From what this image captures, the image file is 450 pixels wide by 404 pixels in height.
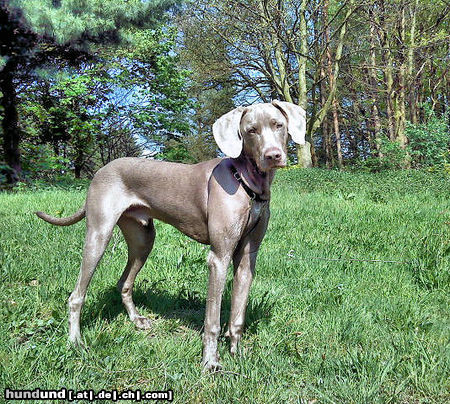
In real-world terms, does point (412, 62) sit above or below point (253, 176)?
above

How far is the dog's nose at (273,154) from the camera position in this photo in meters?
2.12

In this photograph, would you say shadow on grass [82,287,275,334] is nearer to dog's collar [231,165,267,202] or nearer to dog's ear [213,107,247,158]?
dog's collar [231,165,267,202]

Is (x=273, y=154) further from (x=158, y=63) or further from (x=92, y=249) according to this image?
(x=158, y=63)

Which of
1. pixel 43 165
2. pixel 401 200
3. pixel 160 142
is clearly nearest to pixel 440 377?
pixel 401 200

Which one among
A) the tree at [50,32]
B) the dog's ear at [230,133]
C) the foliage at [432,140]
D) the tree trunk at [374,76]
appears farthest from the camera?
the tree trunk at [374,76]

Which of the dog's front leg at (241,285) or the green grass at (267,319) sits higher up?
the dog's front leg at (241,285)

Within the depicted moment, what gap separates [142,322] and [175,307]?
0.39 meters

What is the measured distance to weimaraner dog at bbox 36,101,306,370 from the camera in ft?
7.50

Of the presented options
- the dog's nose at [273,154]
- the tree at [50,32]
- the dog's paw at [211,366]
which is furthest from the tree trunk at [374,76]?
the dog's paw at [211,366]

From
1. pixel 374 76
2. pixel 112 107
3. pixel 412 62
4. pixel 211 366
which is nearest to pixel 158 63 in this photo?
pixel 112 107

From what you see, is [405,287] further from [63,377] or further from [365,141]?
[365,141]

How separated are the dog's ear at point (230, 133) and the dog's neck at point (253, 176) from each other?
0.50ft

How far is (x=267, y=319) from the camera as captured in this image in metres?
2.98

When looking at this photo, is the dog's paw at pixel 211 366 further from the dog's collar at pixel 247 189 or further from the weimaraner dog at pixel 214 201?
the dog's collar at pixel 247 189
